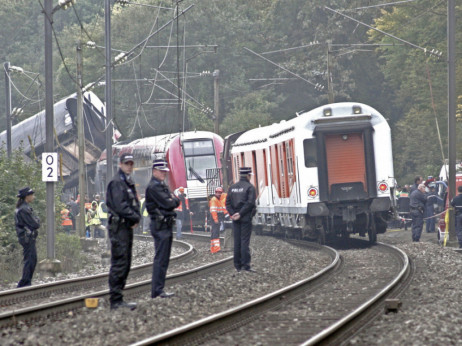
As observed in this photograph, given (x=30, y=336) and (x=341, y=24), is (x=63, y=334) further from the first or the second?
(x=341, y=24)

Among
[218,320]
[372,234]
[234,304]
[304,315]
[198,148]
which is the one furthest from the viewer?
[198,148]

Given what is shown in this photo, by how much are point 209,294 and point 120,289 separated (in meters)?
2.00

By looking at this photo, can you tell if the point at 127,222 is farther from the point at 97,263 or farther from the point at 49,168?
the point at 97,263

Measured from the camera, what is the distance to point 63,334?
32.7 feet

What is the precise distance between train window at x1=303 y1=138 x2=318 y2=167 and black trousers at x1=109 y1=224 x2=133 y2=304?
37.5 feet

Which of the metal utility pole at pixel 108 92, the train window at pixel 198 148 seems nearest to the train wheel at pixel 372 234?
the metal utility pole at pixel 108 92

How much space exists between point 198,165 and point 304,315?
27.0 meters

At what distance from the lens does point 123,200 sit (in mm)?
11531

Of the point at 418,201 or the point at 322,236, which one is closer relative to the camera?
the point at 322,236

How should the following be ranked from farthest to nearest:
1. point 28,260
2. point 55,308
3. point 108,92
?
1. point 108,92
2. point 28,260
3. point 55,308

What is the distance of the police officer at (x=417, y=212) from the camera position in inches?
971

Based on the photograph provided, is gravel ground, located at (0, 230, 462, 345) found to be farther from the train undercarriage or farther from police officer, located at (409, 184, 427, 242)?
police officer, located at (409, 184, 427, 242)

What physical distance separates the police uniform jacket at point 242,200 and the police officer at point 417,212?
8.80 m

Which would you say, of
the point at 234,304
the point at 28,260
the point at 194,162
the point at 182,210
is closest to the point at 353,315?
the point at 234,304
